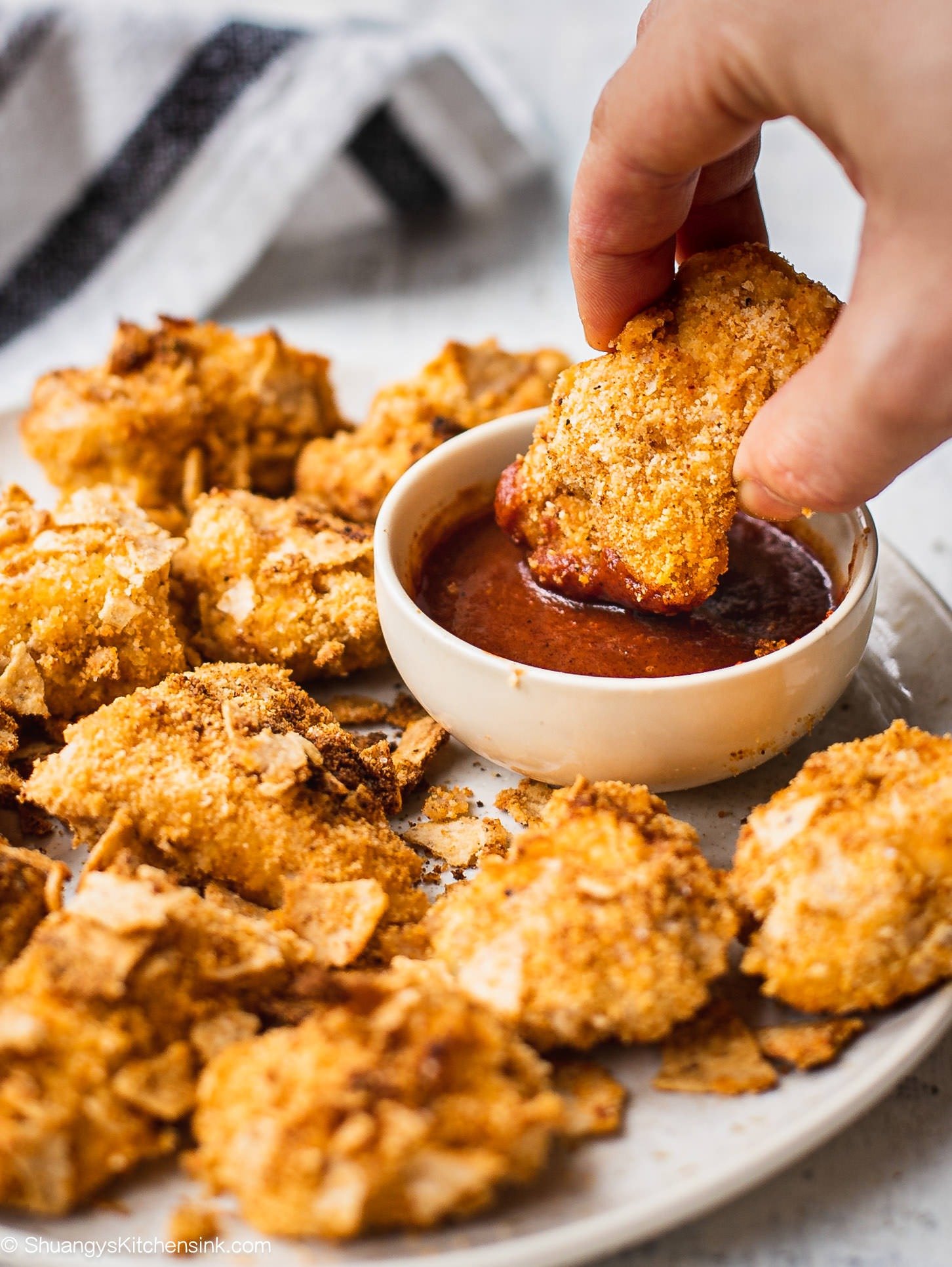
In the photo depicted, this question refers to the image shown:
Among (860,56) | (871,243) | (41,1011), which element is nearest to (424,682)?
(41,1011)

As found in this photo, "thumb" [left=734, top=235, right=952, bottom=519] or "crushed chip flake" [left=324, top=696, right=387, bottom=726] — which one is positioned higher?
"thumb" [left=734, top=235, right=952, bottom=519]

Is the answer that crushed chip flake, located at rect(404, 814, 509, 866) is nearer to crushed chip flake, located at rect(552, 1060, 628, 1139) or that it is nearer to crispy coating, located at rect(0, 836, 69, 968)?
crushed chip flake, located at rect(552, 1060, 628, 1139)

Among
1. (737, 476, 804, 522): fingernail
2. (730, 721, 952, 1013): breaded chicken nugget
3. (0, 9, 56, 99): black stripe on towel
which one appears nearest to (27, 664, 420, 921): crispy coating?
(730, 721, 952, 1013): breaded chicken nugget

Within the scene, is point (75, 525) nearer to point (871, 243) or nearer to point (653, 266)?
point (653, 266)

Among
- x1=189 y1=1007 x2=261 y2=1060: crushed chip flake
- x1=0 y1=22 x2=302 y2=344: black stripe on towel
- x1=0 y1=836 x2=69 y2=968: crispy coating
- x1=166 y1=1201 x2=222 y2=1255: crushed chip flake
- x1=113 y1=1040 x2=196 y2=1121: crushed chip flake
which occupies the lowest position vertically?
x1=166 y1=1201 x2=222 y2=1255: crushed chip flake

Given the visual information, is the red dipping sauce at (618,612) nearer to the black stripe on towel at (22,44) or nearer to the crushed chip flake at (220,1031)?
the crushed chip flake at (220,1031)

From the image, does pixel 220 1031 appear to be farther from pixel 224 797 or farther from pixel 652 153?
pixel 652 153
